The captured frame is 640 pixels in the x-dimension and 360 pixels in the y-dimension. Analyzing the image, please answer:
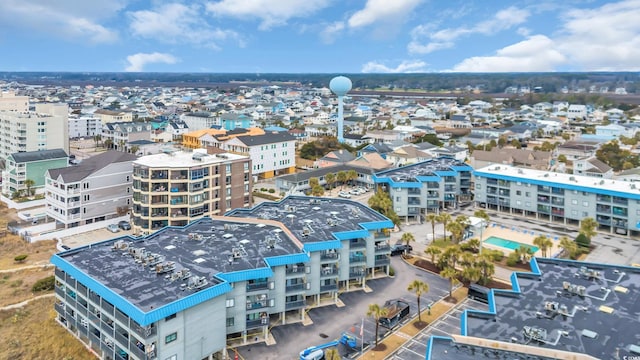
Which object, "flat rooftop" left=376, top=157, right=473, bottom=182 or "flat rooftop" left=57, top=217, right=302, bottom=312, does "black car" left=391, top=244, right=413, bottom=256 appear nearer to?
"flat rooftop" left=57, top=217, right=302, bottom=312

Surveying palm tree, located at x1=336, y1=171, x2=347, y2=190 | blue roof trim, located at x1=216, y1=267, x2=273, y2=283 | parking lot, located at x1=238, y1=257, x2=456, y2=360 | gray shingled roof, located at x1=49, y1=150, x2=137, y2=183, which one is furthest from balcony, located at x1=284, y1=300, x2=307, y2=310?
palm tree, located at x1=336, y1=171, x2=347, y2=190

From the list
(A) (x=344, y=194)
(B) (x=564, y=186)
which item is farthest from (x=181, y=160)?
(B) (x=564, y=186)

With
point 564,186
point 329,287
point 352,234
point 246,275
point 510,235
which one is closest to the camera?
point 246,275

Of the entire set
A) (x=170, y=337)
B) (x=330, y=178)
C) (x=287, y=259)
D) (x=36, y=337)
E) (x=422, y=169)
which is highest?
(x=422, y=169)

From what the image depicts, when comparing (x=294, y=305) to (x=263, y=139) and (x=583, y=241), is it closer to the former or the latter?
(x=583, y=241)

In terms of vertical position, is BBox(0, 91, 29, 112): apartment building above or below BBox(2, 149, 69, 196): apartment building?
above

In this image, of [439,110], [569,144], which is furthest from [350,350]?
[439,110]
